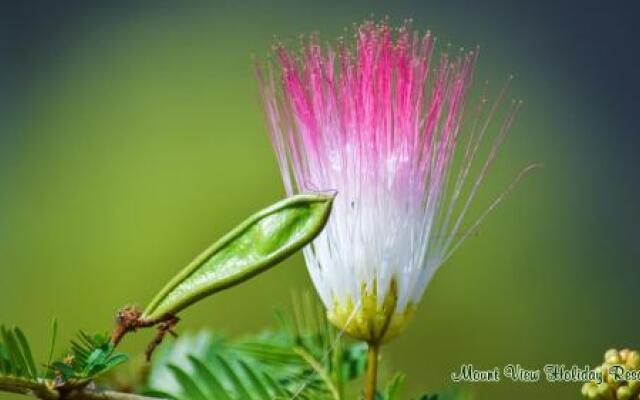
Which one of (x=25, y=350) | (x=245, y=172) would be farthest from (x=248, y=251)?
(x=245, y=172)

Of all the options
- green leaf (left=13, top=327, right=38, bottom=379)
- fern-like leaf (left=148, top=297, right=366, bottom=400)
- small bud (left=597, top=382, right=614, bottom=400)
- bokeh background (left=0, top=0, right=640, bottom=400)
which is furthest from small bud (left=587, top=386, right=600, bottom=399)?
bokeh background (left=0, top=0, right=640, bottom=400)

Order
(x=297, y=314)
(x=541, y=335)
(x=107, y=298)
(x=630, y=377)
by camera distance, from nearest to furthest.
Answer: (x=630, y=377)
(x=297, y=314)
(x=541, y=335)
(x=107, y=298)

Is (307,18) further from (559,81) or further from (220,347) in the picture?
(220,347)

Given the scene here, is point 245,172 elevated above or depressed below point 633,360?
above

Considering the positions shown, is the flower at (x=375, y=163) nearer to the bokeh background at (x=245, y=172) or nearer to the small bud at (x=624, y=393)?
the small bud at (x=624, y=393)

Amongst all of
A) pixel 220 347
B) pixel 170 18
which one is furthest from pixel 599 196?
pixel 220 347

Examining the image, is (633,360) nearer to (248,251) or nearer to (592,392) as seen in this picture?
(592,392)
